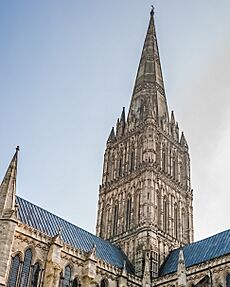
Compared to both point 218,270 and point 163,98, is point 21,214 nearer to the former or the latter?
point 218,270

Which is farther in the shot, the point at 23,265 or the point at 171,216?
the point at 171,216

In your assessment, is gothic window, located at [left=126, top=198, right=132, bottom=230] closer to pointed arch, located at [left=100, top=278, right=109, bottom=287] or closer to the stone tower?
the stone tower

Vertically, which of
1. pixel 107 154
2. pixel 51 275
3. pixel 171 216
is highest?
pixel 107 154

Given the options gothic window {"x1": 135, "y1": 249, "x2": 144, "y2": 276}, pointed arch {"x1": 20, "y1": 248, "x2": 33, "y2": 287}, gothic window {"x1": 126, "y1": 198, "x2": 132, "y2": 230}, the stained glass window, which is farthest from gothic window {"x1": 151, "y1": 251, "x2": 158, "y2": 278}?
pointed arch {"x1": 20, "y1": 248, "x2": 33, "y2": 287}

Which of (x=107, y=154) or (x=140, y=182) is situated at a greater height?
(x=107, y=154)

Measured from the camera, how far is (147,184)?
5125cm

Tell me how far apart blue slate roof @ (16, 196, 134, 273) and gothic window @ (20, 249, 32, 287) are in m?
3.24

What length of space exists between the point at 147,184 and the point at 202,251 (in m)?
10.3

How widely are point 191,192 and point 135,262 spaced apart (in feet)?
44.5

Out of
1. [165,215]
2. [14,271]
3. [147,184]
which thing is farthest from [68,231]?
[165,215]

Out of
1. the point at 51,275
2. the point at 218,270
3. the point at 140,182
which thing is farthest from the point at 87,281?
the point at 140,182

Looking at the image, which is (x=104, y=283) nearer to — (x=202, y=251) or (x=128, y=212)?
A: (x=202, y=251)

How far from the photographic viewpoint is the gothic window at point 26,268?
34594 millimetres

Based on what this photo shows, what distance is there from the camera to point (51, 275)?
116ft
